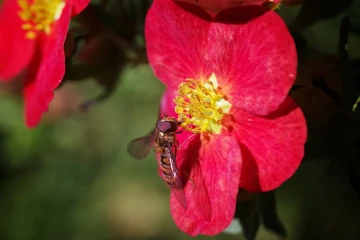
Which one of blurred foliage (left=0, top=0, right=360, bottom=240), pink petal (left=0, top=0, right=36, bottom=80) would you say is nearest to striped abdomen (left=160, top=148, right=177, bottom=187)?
blurred foliage (left=0, top=0, right=360, bottom=240)

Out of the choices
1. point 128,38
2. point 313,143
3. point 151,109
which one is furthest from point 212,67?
point 151,109

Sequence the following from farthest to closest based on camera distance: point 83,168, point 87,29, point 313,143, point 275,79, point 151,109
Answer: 1. point 83,168
2. point 151,109
3. point 87,29
4. point 313,143
5. point 275,79

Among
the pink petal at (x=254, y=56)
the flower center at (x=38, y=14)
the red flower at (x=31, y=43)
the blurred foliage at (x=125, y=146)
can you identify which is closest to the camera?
the pink petal at (x=254, y=56)

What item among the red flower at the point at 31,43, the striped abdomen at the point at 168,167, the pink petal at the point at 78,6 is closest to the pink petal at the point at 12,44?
the red flower at the point at 31,43

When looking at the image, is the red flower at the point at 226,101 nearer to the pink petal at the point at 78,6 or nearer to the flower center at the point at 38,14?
the pink petal at the point at 78,6

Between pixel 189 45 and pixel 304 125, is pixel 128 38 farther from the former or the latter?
pixel 304 125

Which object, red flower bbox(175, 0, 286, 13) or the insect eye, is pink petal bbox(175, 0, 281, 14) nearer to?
red flower bbox(175, 0, 286, 13)

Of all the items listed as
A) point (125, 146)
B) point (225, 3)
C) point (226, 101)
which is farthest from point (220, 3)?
point (125, 146)
